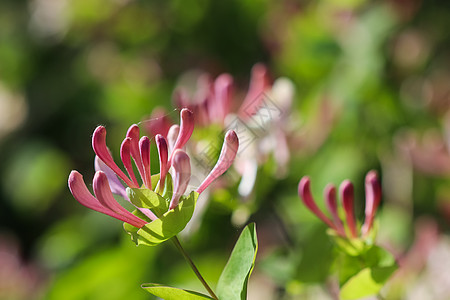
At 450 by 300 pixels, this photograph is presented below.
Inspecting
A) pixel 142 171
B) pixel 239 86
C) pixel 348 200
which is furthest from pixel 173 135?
pixel 239 86

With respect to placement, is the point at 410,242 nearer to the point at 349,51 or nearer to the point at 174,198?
the point at 349,51

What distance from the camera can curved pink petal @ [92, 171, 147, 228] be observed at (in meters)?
0.44

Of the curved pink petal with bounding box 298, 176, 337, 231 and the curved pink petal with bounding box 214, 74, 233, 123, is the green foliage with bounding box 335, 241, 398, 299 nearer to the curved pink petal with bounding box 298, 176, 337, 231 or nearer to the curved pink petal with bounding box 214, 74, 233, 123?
the curved pink petal with bounding box 298, 176, 337, 231

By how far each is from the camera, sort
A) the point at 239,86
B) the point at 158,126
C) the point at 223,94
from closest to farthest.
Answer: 1. the point at 158,126
2. the point at 223,94
3. the point at 239,86

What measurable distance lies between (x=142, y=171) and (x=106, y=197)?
0.05 meters

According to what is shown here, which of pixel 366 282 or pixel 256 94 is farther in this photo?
pixel 256 94

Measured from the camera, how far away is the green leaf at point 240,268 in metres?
0.46

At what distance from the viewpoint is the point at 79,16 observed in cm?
173

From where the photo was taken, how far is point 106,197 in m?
0.44

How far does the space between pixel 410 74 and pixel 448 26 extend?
0.36 metres

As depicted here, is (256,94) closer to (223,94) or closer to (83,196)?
(223,94)

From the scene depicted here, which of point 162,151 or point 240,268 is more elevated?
point 162,151

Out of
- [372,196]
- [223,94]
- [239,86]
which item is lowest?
[239,86]

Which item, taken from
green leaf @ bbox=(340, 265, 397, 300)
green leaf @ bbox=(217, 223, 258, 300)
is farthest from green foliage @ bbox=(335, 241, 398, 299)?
green leaf @ bbox=(217, 223, 258, 300)
